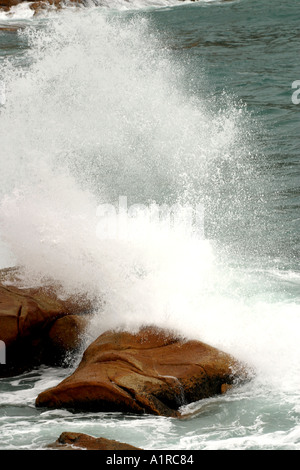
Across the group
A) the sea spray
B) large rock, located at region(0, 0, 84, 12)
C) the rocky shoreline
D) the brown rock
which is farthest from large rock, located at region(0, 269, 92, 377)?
large rock, located at region(0, 0, 84, 12)

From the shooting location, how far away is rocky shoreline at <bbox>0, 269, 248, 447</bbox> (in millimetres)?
7266

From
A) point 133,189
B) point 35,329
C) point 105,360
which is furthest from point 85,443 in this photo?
point 133,189

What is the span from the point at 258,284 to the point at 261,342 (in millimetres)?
2137

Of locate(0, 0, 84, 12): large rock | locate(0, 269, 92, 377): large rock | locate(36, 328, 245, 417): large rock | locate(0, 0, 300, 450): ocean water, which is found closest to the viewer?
locate(36, 328, 245, 417): large rock

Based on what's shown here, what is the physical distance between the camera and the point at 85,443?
5.94 m

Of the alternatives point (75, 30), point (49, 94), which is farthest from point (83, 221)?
point (75, 30)

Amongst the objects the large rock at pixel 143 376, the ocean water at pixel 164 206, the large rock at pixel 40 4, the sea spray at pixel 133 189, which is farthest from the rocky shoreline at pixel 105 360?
the large rock at pixel 40 4

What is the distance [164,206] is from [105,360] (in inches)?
249

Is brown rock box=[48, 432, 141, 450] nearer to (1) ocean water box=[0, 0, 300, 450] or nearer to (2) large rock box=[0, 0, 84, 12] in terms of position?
(1) ocean water box=[0, 0, 300, 450]

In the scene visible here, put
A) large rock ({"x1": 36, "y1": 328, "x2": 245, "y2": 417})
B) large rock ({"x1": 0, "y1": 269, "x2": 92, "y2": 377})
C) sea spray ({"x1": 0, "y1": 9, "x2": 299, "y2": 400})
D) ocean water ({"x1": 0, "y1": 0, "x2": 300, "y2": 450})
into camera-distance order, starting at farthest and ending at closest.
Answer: sea spray ({"x1": 0, "y1": 9, "x2": 299, "y2": 400}) → large rock ({"x1": 0, "y1": 269, "x2": 92, "y2": 377}) → ocean water ({"x1": 0, "y1": 0, "x2": 300, "y2": 450}) → large rock ({"x1": 36, "y1": 328, "x2": 245, "y2": 417})

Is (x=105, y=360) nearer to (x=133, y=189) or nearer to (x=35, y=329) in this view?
(x=35, y=329)

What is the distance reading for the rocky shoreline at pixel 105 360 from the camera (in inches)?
286

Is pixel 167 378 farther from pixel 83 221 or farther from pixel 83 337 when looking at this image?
pixel 83 221

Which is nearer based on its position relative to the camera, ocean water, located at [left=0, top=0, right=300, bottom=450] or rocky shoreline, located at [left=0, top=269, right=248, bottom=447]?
rocky shoreline, located at [left=0, top=269, right=248, bottom=447]
